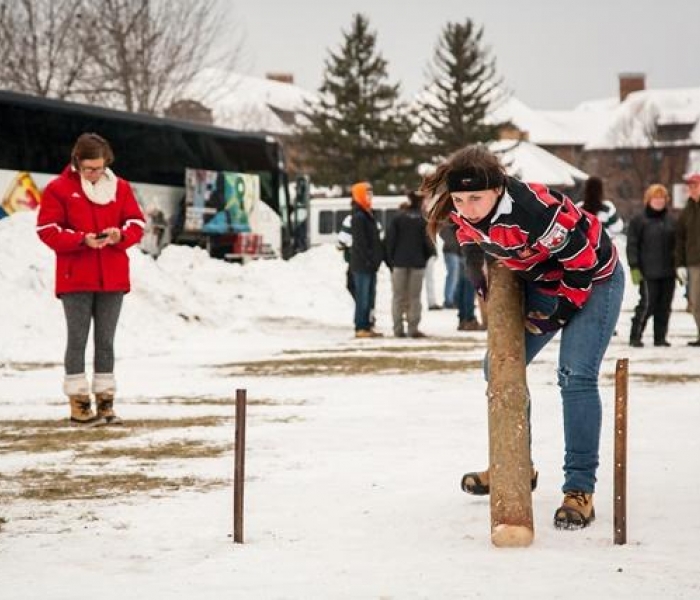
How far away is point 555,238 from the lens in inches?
226

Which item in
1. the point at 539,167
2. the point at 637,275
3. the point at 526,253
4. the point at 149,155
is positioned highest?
the point at 539,167

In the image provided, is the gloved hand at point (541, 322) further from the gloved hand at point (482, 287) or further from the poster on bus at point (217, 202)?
the poster on bus at point (217, 202)

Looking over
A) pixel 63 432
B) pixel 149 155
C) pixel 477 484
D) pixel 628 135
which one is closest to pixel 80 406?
pixel 63 432

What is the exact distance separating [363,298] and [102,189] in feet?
32.7

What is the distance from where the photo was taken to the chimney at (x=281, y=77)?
11919 centimetres

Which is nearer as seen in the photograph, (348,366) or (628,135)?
(348,366)

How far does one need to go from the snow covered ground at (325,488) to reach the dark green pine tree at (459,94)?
60.3 m

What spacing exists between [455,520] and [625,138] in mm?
103014

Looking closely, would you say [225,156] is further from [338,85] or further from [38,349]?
[338,85]

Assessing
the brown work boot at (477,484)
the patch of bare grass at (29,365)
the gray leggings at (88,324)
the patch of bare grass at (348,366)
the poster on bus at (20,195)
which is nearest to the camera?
the brown work boot at (477,484)

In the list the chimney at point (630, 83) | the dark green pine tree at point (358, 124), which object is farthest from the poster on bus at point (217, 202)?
the chimney at point (630, 83)

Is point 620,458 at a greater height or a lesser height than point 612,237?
lesser

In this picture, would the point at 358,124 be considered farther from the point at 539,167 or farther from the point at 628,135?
the point at 628,135

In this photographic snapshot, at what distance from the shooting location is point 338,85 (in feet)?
242
